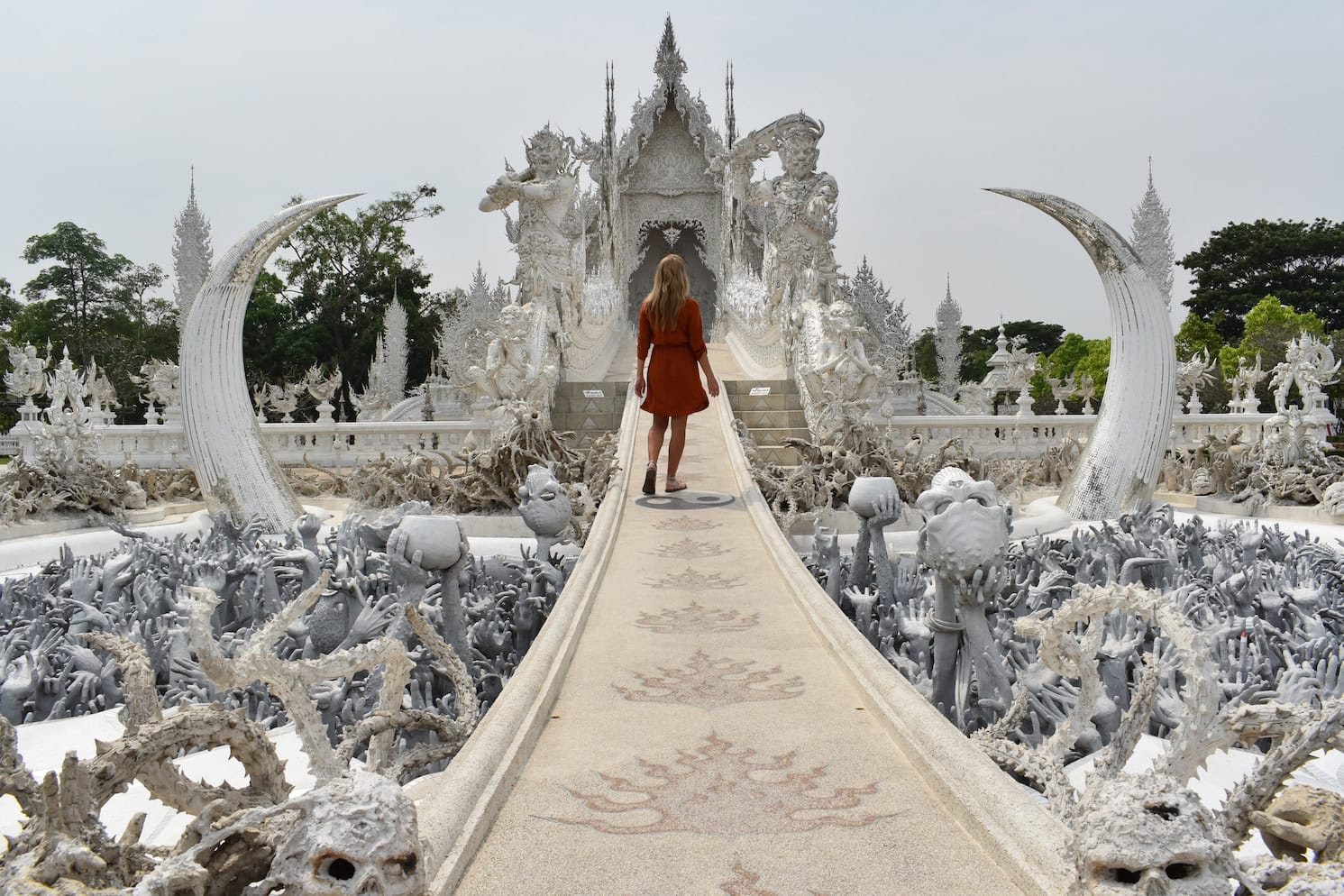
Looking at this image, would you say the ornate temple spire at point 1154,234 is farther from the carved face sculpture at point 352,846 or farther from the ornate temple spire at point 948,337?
the carved face sculpture at point 352,846

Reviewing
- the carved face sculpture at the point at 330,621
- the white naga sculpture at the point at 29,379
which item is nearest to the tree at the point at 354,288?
the white naga sculpture at the point at 29,379

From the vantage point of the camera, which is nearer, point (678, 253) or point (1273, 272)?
point (678, 253)

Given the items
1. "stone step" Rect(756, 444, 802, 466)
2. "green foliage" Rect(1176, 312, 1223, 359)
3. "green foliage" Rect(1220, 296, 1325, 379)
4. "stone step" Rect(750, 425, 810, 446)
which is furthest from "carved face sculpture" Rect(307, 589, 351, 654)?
"green foliage" Rect(1176, 312, 1223, 359)

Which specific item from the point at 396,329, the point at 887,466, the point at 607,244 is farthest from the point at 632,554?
the point at 396,329

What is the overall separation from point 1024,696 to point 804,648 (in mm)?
775

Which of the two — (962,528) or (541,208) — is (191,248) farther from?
(962,528)

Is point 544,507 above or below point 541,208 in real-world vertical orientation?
below

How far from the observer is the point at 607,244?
1994cm

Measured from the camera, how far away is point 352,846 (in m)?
1.36

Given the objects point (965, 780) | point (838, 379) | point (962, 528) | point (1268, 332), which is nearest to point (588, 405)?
point (838, 379)

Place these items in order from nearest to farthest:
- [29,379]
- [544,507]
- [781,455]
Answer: [544,507] → [781,455] → [29,379]

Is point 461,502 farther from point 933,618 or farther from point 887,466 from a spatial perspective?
point 933,618

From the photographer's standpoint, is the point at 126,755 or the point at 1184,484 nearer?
the point at 126,755

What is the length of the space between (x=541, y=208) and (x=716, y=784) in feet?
29.1
